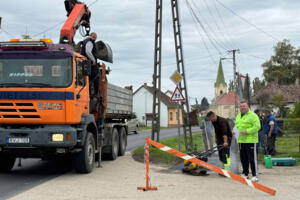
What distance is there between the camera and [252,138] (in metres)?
9.40

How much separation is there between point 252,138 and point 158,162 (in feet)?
15.1

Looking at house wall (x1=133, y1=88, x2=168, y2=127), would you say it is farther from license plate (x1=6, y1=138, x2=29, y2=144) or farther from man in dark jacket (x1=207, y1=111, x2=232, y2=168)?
license plate (x1=6, y1=138, x2=29, y2=144)

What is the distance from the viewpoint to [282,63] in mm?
72125

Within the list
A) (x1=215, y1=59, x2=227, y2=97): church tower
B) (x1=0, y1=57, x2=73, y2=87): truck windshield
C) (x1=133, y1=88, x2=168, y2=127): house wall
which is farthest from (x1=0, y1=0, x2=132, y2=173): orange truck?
(x1=215, y1=59, x2=227, y2=97): church tower

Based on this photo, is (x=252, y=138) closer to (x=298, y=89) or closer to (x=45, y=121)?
(x=45, y=121)

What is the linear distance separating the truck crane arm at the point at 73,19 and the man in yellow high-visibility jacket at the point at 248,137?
17.1ft

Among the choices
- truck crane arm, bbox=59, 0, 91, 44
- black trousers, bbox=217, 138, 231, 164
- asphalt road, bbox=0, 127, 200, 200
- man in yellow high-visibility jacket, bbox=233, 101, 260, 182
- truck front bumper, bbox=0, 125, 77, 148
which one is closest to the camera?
asphalt road, bbox=0, 127, 200, 200

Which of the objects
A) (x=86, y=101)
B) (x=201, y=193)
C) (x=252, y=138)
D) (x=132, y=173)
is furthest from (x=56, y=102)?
(x=252, y=138)

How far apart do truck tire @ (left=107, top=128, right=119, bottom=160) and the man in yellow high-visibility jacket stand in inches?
211

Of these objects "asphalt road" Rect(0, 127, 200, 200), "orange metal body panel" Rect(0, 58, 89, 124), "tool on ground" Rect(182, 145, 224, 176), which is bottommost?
"asphalt road" Rect(0, 127, 200, 200)

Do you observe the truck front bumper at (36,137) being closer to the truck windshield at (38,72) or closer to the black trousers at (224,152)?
the truck windshield at (38,72)

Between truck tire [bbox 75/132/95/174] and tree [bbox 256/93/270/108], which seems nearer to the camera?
truck tire [bbox 75/132/95/174]

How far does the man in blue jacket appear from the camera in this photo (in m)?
14.7

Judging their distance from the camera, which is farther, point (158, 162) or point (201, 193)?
point (158, 162)
